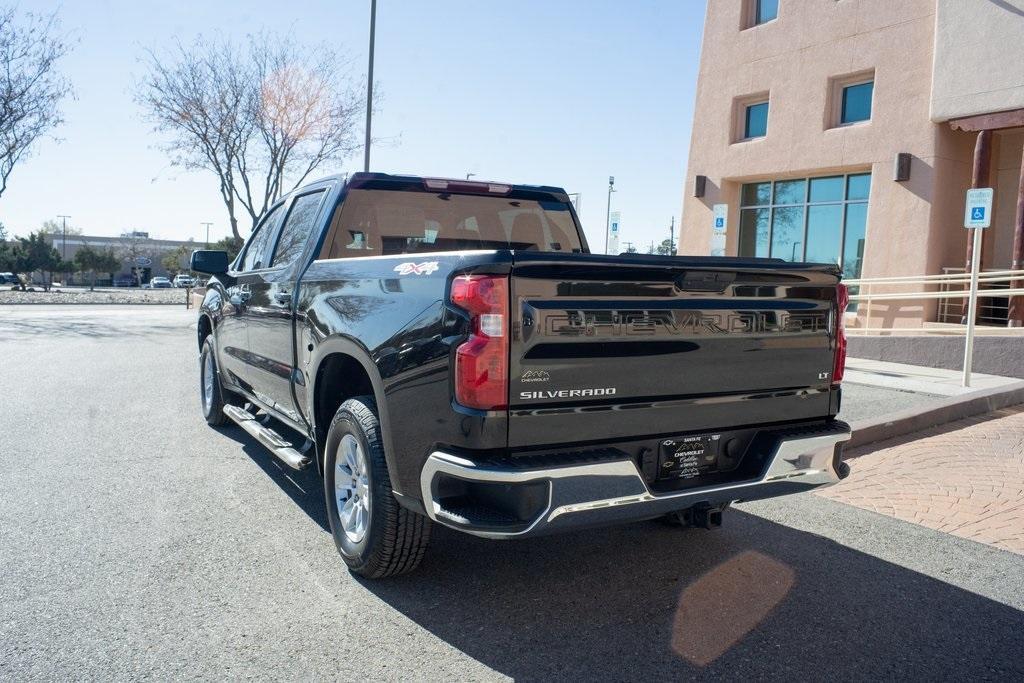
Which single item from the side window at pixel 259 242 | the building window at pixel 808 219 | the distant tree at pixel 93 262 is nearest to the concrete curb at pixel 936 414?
the side window at pixel 259 242

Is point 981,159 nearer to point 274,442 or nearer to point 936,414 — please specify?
point 936,414

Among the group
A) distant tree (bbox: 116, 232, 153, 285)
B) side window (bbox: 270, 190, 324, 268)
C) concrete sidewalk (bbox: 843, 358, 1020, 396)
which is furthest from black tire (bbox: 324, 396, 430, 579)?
distant tree (bbox: 116, 232, 153, 285)

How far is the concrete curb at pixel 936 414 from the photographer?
23.5 ft

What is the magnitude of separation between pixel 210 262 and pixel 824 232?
49.1 feet

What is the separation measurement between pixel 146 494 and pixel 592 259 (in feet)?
11.6

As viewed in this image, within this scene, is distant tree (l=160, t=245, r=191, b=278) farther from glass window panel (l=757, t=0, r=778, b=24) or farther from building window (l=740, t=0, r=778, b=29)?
glass window panel (l=757, t=0, r=778, b=24)

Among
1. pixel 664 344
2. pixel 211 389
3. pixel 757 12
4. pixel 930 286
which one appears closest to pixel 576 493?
pixel 664 344

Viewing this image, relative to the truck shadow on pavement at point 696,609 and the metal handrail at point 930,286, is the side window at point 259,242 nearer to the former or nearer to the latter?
the truck shadow on pavement at point 696,609

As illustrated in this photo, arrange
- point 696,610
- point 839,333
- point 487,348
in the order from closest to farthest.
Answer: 1. point 487,348
2. point 696,610
3. point 839,333

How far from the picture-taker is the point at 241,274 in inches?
242

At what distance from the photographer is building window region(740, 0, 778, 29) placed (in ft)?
61.2

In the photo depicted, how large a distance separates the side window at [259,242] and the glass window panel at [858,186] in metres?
14.2

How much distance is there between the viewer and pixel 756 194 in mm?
19625

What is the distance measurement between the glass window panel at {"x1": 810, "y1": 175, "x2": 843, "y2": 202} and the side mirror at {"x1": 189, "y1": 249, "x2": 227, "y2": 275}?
48.3ft
